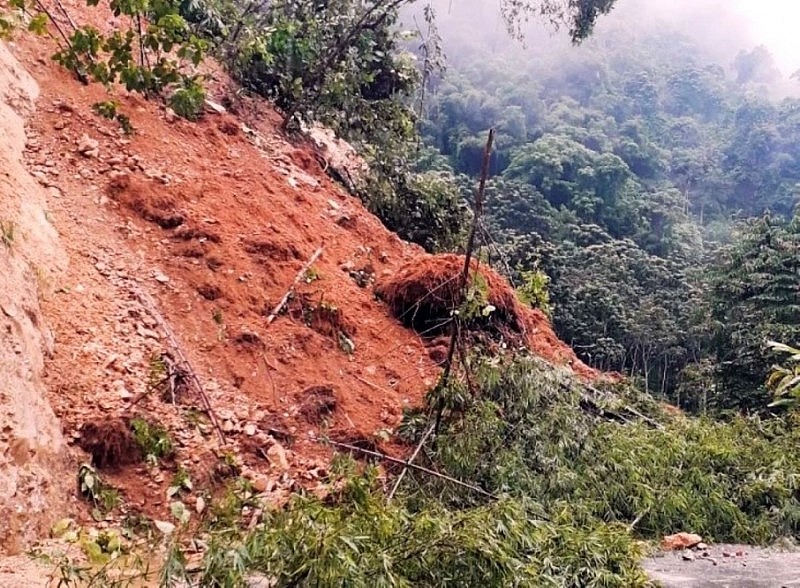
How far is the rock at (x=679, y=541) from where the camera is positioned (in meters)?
4.64

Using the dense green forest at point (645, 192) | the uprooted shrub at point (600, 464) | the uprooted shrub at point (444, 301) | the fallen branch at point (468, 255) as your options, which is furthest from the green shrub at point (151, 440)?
the uprooted shrub at point (444, 301)

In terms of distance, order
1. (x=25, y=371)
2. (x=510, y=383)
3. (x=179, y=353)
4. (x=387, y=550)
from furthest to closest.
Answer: (x=510, y=383), (x=179, y=353), (x=25, y=371), (x=387, y=550)

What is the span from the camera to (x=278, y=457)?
13.6ft

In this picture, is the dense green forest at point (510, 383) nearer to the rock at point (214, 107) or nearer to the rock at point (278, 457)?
the rock at point (278, 457)

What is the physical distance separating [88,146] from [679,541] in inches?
198

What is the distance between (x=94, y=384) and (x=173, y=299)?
1.10 metres

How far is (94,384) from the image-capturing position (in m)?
3.91

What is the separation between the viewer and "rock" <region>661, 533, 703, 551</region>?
464 cm

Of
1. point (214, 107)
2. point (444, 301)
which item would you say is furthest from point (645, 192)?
point (444, 301)

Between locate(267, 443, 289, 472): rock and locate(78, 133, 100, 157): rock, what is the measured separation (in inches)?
116

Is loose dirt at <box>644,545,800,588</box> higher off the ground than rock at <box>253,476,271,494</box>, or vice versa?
loose dirt at <box>644,545,800,588</box>

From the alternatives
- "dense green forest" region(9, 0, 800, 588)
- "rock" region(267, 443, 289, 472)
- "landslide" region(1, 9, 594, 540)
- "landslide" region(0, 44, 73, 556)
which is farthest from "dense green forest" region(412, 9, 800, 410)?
"landslide" region(0, 44, 73, 556)

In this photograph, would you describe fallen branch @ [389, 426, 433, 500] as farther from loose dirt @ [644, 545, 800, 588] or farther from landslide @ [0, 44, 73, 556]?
landslide @ [0, 44, 73, 556]

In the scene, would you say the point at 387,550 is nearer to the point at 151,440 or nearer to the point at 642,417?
the point at 151,440
